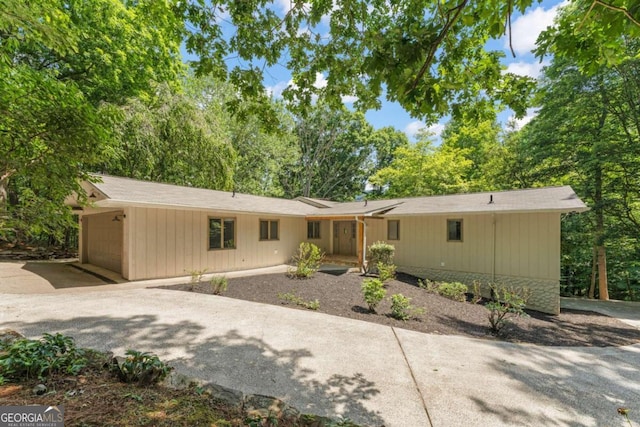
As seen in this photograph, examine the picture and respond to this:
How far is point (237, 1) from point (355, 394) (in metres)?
5.76

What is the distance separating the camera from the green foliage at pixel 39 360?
253 cm

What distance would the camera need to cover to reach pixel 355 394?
3.08 m

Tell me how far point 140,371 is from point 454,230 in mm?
10606

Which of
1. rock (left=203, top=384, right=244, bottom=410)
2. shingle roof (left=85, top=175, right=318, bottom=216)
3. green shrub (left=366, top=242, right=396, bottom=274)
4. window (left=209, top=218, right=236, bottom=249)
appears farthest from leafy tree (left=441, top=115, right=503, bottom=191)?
rock (left=203, top=384, right=244, bottom=410)

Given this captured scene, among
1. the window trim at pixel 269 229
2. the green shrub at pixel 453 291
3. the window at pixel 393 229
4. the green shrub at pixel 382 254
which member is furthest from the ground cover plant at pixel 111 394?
the window at pixel 393 229

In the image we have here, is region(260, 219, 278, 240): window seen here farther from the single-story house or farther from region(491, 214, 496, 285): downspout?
region(491, 214, 496, 285): downspout

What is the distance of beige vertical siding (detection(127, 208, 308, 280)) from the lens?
854 centimetres

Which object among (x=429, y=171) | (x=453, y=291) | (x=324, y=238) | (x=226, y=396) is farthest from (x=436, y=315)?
(x=429, y=171)

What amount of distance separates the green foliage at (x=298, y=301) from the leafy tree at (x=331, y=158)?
2172cm

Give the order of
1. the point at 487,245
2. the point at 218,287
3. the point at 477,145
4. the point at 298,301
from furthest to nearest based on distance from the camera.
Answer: the point at 477,145 < the point at 487,245 < the point at 218,287 < the point at 298,301

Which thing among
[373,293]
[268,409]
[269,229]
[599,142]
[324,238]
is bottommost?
[373,293]

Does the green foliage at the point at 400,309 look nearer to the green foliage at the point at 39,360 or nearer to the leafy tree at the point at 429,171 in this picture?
the green foliage at the point at 39,360

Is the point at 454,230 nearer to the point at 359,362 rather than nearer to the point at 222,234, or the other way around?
the point at 359,362

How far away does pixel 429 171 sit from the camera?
20.2m
